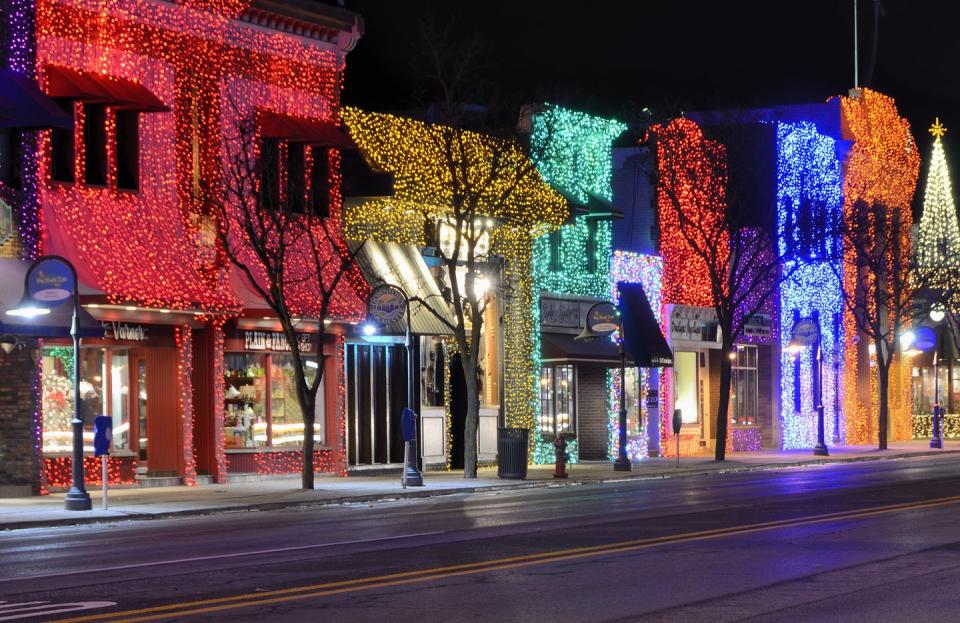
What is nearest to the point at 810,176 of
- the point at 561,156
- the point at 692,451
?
the point at 692,451

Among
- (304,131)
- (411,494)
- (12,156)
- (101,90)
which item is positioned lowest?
(411,494)

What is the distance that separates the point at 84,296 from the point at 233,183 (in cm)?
537

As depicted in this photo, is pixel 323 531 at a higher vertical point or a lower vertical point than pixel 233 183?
lower

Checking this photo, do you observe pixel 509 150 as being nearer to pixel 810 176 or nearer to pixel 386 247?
pixel 386 247

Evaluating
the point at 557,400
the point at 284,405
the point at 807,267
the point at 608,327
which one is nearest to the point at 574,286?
the point at 557,400

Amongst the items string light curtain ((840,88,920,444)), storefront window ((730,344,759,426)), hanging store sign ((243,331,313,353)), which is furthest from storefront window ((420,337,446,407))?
string light curtain ((840,88,920,444))

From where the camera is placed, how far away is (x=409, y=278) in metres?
37.9

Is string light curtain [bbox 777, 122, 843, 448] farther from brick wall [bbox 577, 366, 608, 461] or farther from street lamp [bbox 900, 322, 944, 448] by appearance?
brick wall [bbox 577, 366, 608, 461]

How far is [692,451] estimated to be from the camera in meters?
50.0

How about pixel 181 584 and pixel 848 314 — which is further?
pixel 848 314

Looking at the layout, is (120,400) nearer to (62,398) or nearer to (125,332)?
(125,332)

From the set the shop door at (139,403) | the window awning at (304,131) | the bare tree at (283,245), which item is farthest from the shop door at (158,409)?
the window awning at (304,131)

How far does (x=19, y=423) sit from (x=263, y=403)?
6.71 metres

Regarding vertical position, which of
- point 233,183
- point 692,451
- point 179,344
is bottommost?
point 692,451
